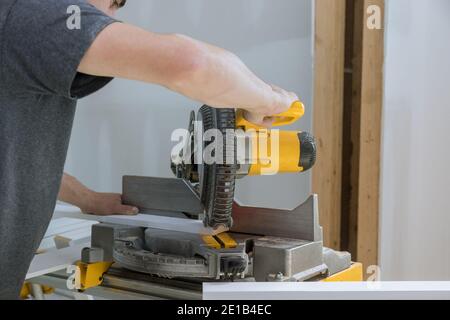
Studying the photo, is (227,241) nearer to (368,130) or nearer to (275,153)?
(275,153)

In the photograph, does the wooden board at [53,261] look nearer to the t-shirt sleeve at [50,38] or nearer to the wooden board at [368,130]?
the t-shirt sleeve at [50,38]

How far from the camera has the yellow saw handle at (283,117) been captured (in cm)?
99

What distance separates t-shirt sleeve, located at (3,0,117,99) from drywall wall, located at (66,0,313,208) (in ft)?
5.55

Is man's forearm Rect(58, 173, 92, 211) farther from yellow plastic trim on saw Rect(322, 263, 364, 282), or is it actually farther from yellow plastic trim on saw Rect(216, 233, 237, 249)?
yellow plastic trim on saw Rect(322, 263, 364, 282)

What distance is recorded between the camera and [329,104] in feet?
6.78

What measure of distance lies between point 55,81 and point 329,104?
157cm

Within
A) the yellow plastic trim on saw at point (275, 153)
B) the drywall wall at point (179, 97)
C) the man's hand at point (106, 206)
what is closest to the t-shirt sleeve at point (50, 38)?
the yellow plastic trim on saw at point (275, 153)

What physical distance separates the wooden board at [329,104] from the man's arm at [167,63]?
1332 millimetres

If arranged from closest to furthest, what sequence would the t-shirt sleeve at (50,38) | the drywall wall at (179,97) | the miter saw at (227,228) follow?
1. the t-shirt sleeve at (50,38)
2. the miter saw at (227,228)
3. the drywall wall at (179,97)

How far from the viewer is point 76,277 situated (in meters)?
1.09

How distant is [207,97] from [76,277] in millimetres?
570
